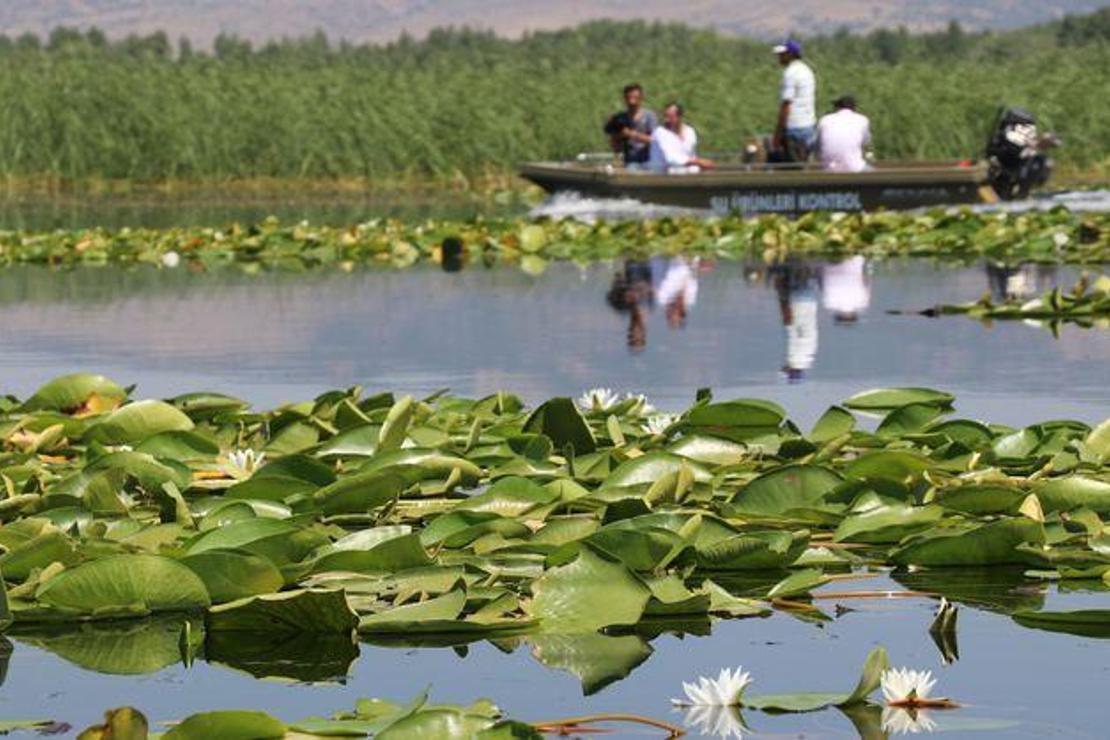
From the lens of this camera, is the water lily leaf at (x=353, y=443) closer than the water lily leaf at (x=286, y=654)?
No

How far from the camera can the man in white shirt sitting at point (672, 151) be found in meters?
27.8

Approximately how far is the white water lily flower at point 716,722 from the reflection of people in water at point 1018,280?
1141 centimetres

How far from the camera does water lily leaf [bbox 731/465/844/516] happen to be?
680cm

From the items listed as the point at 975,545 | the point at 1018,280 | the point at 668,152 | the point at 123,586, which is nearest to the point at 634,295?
the point at 1018,280

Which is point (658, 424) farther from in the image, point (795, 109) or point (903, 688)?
point (795, 109)

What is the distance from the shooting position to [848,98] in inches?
1046

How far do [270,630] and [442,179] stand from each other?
35134mm

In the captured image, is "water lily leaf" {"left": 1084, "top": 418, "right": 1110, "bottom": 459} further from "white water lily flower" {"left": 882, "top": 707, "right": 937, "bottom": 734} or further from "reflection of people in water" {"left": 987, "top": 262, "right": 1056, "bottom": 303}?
"reflection of people in water" {"left": 987, "top": 262, "right": 1056, "bottom": 303}

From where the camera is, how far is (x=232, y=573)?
5.74m

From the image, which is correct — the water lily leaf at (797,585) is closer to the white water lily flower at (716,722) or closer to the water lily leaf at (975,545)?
the water lily leaf at (975,545)

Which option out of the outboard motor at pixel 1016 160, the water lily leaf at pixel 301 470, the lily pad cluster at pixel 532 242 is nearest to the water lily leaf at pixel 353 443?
the water lily leaf at pixel 301 470

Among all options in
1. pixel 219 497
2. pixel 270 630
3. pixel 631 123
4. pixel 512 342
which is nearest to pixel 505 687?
pixel 270 630

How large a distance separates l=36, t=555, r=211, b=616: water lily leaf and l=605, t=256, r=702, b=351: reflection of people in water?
25.1 feet

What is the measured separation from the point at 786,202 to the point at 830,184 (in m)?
0.73
